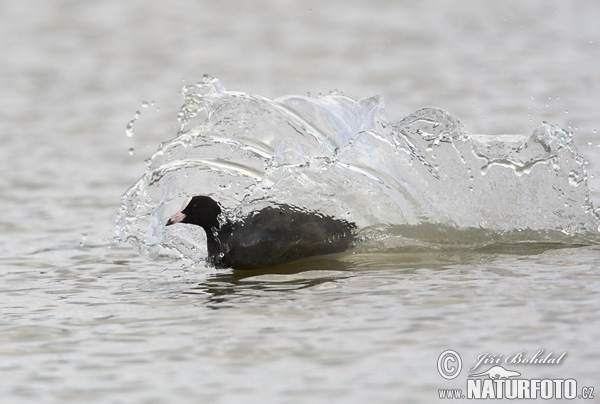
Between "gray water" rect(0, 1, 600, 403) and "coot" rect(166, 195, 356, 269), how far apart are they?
139mm

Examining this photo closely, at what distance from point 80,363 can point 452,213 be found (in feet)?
12.0

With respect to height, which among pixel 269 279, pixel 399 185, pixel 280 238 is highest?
pixel 399 185

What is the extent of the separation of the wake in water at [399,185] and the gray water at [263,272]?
0.97 feet

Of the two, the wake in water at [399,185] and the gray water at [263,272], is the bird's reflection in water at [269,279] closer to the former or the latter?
the gray water at [263,272]

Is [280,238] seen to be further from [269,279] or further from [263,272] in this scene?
[269,279]

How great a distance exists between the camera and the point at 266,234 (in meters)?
8.34

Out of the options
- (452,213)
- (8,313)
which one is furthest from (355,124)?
(8,313)

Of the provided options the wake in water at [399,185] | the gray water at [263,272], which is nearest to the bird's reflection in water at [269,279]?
the gray water at [263,272]

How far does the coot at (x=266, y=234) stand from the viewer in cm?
831

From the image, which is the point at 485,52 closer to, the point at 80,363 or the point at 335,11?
the point at 335,11

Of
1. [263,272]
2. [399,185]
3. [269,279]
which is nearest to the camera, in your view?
[269,279]

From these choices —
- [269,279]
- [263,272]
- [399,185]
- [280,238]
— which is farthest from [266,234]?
[399,185]

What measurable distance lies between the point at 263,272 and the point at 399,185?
1412mm

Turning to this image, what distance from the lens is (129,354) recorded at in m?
6.32
